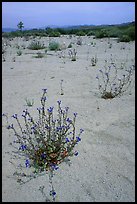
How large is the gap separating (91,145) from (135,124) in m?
0.90

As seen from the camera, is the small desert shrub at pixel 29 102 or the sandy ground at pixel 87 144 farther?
the small desert shrub at pixel 29 102

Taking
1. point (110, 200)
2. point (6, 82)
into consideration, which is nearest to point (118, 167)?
point (110, 200)

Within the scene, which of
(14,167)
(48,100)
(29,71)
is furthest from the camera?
(29,71)

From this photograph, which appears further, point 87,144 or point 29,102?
point 29,102

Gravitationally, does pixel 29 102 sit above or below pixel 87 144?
above

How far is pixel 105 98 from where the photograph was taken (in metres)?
4.85

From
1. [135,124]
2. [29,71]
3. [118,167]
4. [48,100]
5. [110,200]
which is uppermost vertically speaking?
[29,71]

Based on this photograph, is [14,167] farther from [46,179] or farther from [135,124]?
[135,124]

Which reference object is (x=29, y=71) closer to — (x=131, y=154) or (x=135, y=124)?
(x=135, y=124)

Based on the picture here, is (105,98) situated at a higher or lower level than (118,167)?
higher

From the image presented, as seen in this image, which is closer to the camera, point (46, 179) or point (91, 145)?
point (46, 179)

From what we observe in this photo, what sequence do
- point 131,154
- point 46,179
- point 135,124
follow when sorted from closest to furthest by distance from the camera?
1. point 46,179
2. point 131,154
3. point 135,124

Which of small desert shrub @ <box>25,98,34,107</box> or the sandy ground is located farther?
small desert shrub @ <box>25,98,34,107</box>

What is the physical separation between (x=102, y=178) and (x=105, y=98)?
2.31m
